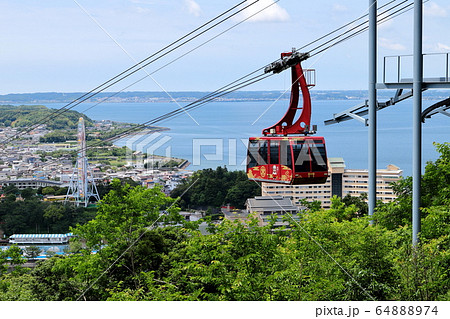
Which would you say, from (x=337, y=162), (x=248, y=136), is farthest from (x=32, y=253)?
(x=248, y=136)

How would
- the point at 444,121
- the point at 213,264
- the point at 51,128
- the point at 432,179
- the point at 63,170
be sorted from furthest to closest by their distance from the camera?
the point at 444,121, the point at 51,128, the point at 63,170, the point at 432,179, the point at 213,264

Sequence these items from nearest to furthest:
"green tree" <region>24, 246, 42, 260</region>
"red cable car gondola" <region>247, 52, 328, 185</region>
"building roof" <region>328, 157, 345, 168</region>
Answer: "red cable car gondola" <region>247, 52, 328, 185</region>, "building roof" <region>328, 157, 345, 168</region>, "green tree" <region>24, 246, 42, 260</region>

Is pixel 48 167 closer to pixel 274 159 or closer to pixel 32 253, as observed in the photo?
pixel 32 253

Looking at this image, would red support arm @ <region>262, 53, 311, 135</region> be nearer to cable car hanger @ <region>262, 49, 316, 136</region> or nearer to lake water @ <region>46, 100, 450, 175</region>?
cable car hanger @ <region>262, 49, 316, 136</region>

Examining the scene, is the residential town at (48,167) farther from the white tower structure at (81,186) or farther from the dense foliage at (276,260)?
the dense foliage at (276,260)

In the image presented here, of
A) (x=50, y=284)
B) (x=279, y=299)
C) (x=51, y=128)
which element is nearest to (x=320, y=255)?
(x=279, y=299)

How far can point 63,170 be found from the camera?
171ft

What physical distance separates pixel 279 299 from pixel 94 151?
49.4 m

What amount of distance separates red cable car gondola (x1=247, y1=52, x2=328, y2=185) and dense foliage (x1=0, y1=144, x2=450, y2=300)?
2.80 feet

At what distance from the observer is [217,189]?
32.6m

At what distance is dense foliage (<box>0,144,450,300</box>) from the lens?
→ 6.96 m

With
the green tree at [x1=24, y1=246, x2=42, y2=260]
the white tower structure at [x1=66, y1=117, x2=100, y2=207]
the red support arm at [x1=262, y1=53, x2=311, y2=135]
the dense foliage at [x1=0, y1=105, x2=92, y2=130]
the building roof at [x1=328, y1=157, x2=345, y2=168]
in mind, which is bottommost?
the green tree at [x1=24, y1=246, x2=42, y2=260]

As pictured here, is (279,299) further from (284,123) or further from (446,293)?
(284,123)

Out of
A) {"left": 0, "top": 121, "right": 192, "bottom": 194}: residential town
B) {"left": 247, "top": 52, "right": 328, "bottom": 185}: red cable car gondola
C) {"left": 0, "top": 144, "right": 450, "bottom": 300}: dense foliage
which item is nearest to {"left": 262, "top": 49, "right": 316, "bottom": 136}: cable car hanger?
{"left": 247, "top": 52, "right": 328, "bottom": 185}: red cable car gondola
